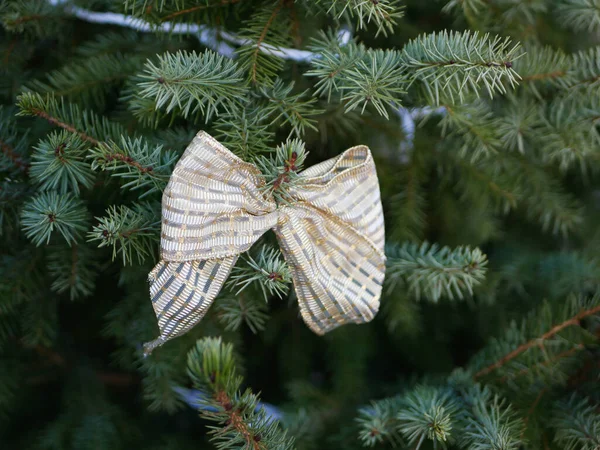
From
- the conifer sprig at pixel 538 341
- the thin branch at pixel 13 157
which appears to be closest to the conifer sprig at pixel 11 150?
the thin branch at pixel 13 157

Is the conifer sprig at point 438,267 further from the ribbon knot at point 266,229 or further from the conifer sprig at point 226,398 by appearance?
the conifer sprig at point 226,398

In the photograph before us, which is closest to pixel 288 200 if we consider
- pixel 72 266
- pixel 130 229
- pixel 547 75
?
pixel 130 229

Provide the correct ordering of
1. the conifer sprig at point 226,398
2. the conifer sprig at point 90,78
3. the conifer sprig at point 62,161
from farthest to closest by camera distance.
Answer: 1. the conifer sprig at point 90,78
2. the conifer sprig at point 62,161
3. the conifer sprig at point 226,398

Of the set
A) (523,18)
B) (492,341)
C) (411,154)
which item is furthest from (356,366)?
(523,18)

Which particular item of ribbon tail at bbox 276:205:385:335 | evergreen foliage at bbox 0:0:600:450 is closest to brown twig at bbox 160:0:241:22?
evergreen foliage at bbox 0:0:600:450

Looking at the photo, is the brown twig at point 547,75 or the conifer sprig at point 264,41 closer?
the conifer sprig at point 264,41

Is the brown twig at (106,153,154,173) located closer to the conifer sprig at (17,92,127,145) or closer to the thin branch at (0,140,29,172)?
the conifer sprig at (17,92,127,145)

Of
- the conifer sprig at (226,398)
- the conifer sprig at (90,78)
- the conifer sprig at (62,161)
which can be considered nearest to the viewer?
the conifer sprig at (226,398)

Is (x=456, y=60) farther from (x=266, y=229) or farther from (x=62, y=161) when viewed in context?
(x=62, y=161)
